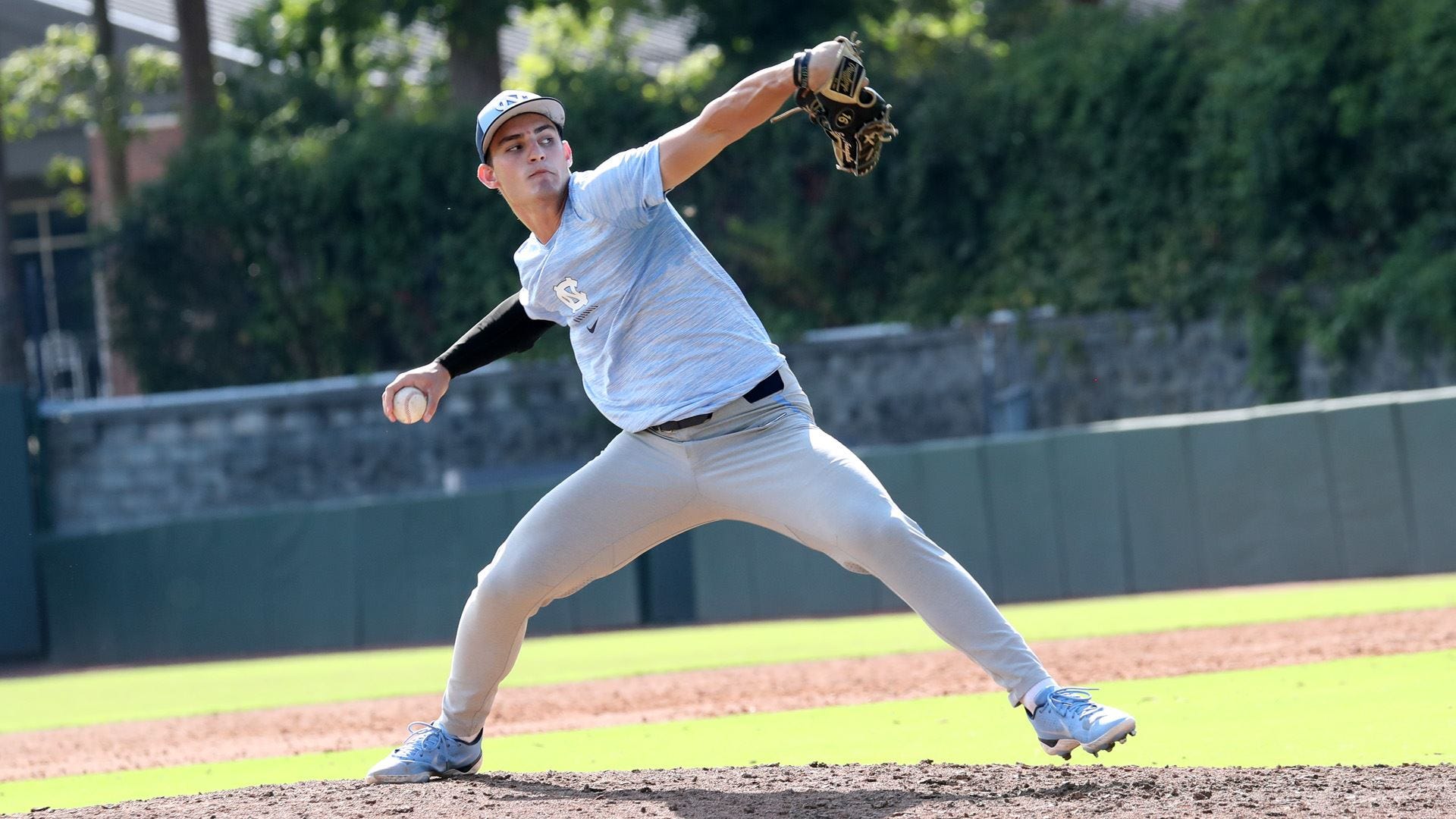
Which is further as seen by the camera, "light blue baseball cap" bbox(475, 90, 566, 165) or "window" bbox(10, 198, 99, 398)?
"window" bbox(10, 198, 99, 398)

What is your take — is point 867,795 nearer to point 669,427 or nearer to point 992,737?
point 669,427

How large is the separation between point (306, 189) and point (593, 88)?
376 centimetres

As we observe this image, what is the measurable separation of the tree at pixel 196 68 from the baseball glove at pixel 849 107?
58.7ft

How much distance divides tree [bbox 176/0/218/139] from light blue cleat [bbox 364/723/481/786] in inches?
679

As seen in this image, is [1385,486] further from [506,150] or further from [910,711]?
[506,150]

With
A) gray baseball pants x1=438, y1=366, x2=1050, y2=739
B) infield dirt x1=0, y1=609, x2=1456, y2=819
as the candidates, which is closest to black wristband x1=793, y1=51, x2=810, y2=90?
gray baseball pants x1=438, y1=366, x2=1050, y2=739

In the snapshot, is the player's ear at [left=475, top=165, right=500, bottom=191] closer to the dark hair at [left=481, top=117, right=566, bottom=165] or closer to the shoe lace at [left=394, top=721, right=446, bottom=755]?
the dark hair at [left=481, top=117, right=566, bottom=165]

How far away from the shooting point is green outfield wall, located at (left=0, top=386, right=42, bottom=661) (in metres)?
16.5

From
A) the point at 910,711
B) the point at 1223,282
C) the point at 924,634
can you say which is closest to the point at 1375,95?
the point at 1223,282

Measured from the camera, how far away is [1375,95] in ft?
49.6

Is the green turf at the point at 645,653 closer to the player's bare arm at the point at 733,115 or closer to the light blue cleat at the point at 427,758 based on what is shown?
the light blue cleat at the point at 427,758

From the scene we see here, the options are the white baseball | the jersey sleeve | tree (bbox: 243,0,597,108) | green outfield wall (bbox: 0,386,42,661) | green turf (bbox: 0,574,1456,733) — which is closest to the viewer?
the jersey sleeve

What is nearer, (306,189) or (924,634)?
(924,634)

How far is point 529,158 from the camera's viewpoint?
13.4 feet
